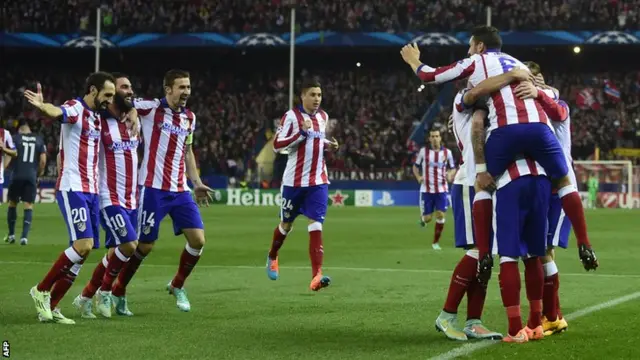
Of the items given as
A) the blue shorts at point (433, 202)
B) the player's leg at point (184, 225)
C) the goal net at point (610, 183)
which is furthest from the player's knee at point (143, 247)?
the goal net at point (610, 183)

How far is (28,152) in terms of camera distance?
21.8 metres

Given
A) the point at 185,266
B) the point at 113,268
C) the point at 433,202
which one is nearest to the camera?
the point at 113,268

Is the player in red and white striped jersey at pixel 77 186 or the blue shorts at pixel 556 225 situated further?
the player in red and white striped jersey at pixel 77 186

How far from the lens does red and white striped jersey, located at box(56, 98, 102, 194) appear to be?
9.81m

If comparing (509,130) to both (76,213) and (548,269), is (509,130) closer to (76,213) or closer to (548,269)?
(548,269)

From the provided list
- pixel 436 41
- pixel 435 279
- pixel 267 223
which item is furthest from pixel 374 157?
pixel 435 279

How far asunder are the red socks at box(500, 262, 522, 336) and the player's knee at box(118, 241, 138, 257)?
373 cm

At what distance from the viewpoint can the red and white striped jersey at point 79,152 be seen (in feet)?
32.2

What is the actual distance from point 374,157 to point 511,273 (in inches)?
1581

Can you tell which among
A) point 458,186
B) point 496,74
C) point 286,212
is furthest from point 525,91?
point 286,212

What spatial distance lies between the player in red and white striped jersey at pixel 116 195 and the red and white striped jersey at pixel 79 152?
0.30 m

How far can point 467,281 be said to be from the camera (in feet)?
28.4

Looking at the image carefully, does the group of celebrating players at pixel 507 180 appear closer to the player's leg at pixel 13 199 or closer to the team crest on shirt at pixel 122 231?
the team crest on shirt at pixel 122 231

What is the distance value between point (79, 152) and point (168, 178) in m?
1.22
